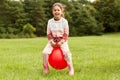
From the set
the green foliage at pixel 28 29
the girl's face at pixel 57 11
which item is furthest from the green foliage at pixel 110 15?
the girl's face at pixel 57 11

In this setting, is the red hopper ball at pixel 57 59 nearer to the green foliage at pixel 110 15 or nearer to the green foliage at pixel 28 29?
the green foliage at pixel 28 29

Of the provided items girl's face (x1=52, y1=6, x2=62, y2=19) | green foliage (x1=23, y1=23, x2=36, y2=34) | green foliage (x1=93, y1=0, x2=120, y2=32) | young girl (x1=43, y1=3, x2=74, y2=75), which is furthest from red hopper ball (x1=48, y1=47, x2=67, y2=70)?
green foliage (x1=93, y1=0, x2=120, y2=32)

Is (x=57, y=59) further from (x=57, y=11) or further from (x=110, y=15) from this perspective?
(x=110, y=15)

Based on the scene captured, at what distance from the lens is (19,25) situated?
59.3 m

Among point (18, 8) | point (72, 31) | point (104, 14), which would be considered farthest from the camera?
point (104, 14)

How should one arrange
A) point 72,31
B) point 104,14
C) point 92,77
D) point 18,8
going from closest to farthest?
point 92,77 < point 18,8 < point 72,31 < point 104,14

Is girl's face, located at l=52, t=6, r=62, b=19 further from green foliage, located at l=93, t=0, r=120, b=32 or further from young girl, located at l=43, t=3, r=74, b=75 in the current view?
green foliage, located at l=93, t=0, r=120, b=32

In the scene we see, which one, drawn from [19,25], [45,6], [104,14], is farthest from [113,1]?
[19,25]

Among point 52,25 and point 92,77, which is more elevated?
point 52,25

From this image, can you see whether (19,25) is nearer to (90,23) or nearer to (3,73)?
(90,23)

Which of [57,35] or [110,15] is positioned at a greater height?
[57,35]

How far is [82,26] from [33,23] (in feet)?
30.1

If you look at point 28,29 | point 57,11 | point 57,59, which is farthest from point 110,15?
point 57,59

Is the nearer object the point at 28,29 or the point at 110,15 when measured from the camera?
the point at 28,29
